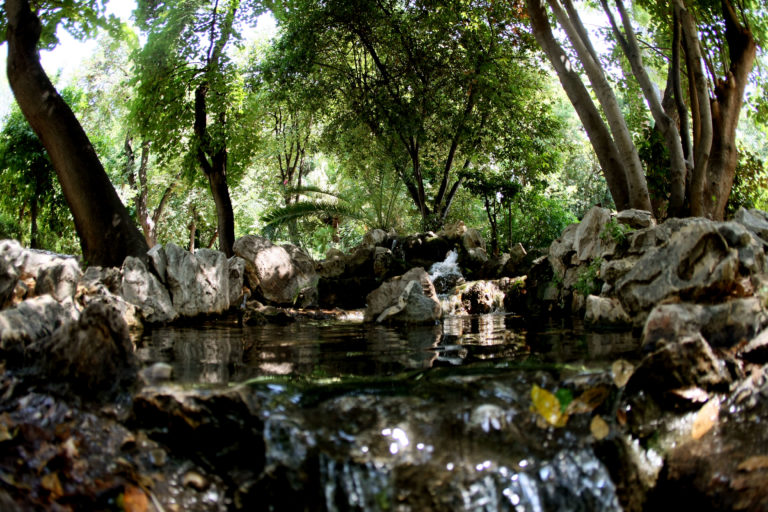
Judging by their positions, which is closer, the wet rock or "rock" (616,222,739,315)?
the wet rock

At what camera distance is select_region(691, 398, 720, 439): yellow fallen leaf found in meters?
3.06

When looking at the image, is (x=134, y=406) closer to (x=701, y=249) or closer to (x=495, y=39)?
(x=701, y=249)

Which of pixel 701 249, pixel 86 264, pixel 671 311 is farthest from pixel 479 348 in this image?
pixel 86 264

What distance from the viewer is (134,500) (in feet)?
7.76

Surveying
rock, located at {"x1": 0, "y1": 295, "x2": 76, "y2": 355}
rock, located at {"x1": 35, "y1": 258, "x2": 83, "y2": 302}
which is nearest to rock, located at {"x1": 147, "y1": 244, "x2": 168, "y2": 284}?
rock, located at {"x1": 35, "y1": 258, "x2": 83, "y2": 302}

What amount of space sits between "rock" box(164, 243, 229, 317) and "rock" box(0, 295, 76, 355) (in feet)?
13.1

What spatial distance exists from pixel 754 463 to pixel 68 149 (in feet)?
32.4

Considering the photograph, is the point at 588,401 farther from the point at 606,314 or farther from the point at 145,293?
the point at 145,293

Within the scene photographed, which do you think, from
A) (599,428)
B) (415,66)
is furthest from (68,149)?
(415,66)

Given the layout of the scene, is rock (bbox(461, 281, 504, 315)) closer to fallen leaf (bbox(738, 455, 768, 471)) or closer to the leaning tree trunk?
the leaning tree trunk

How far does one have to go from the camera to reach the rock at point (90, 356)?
312 centimetres

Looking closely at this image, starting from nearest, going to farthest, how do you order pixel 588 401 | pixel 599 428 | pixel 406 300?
pixel 599 428, pixel 588 401, pixel 406 300

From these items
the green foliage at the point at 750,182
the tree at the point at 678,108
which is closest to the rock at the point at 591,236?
the tree at the point at 678,108

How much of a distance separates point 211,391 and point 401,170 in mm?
15133
